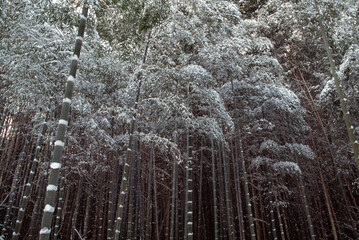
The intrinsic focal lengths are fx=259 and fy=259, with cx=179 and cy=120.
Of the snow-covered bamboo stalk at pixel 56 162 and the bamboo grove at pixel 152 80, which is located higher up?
the bamboo grove at pixel 152 80

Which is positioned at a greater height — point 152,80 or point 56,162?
point 152,80

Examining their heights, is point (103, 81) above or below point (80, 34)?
above

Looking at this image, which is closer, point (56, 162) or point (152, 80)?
point (56, 162)

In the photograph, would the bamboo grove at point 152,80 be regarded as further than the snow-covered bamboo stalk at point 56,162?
Yes

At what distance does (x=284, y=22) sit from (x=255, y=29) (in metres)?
1.15

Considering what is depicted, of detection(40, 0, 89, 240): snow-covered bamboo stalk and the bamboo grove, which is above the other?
the bamboo grove

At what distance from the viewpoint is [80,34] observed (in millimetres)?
2557

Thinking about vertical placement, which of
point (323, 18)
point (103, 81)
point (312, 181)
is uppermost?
point (323, 18)

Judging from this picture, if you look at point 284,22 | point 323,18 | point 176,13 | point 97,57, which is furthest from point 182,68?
point 284,22

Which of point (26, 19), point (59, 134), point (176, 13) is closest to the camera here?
point (59, 134)

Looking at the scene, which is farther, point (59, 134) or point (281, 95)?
point (281, 95)

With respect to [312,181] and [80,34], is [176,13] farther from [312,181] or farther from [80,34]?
[312,181]

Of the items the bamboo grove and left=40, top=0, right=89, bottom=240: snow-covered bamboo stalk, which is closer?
left=40, top=0, right=89, bottom=240: snow-covered bamboo stalk

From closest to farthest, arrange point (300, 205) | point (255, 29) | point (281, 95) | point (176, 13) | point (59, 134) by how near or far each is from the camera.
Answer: point (59, 134), point (176, 13), point (281, 95), point (255, 29), point (300, 205)
